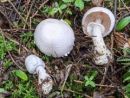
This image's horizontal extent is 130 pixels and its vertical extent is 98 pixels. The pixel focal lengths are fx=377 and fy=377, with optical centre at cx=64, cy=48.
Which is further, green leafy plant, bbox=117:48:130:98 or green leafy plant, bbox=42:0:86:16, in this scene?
green leafy plant, bbox=42:0:86:16

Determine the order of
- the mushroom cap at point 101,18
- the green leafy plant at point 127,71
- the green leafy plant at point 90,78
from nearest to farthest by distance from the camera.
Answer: the green leafy plant at point 127,71 < the green leafy plant at point 90,78 < the mushroom cap at point 101,18

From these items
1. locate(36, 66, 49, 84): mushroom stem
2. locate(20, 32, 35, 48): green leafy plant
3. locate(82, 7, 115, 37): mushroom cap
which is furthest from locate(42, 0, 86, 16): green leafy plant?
locate(36, 66, 49, 84): mushroom stem

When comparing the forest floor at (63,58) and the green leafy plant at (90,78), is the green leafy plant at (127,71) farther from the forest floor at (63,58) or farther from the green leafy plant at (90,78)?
the green leafy plant at (90,78)

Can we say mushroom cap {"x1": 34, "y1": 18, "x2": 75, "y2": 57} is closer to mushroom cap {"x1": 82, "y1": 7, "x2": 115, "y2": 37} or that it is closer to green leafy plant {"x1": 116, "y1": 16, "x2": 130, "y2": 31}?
mushroom cap {"x1": 82, "y1": 7, "x2": 115, "y2": 37}

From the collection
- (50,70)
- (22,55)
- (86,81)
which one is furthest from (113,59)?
(22,55)

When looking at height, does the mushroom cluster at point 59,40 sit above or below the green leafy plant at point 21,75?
above

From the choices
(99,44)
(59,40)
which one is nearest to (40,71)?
(59,40)

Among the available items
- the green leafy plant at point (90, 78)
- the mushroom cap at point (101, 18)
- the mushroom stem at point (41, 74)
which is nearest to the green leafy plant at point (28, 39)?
the mushroom stem at point (41, 74)

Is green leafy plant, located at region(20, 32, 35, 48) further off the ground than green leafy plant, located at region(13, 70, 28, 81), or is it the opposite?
green leafy plant, located at region(20, 32, 35, 48)
